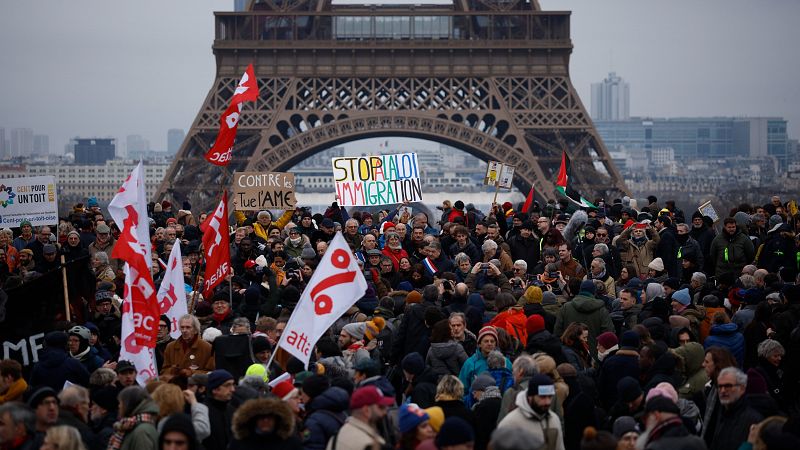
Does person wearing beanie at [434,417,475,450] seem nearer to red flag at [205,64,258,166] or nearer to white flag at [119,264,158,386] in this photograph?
white flag at [119,264,158,386]

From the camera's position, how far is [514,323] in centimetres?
1345

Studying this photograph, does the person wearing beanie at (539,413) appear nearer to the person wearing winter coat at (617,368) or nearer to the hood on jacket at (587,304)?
the person wearing winter coat at (617,368)

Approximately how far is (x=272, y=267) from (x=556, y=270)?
10.5 feet

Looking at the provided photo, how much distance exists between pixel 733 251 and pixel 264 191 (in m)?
7.58

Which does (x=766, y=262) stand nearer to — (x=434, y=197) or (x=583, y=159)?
(x=583, y=159)

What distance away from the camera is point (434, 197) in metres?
123

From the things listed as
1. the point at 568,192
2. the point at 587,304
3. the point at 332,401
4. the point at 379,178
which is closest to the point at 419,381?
the point at 332,401

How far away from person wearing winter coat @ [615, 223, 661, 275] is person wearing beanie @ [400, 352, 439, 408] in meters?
7.19

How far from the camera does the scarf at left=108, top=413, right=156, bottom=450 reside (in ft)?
32.5

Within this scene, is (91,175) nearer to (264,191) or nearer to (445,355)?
(264,191)

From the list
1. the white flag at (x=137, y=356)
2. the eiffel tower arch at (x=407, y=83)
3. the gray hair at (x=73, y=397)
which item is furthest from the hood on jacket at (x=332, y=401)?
the eiffel tower arch at (x=407, y=83)

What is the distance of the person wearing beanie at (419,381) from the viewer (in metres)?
11.6

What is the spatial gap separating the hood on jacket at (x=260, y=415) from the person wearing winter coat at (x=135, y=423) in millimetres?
746

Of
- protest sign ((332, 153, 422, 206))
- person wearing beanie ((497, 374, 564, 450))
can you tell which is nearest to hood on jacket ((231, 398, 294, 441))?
person wearing beanie ((497, 374, 564, 450))
